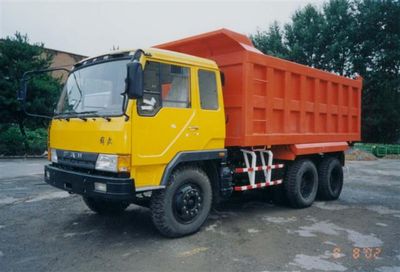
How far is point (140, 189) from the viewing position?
443 cm

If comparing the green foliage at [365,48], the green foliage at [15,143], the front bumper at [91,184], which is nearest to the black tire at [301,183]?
the front bumper at [91,184]

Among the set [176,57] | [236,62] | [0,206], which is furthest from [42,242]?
[236,62]

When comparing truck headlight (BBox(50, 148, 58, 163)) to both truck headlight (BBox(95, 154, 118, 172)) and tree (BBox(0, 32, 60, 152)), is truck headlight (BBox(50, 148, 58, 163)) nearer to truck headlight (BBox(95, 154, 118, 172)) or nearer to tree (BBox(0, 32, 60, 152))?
truck headlight (BBox(95, 154, 118, 172))

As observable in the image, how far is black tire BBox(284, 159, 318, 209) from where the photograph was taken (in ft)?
22.4

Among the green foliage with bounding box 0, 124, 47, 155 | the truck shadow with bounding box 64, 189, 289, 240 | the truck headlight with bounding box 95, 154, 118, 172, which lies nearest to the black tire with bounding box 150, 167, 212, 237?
the truck shadow with bounding box 64, 189, 289, 240

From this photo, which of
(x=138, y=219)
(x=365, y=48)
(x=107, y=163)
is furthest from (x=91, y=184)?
(x=365, y=48)

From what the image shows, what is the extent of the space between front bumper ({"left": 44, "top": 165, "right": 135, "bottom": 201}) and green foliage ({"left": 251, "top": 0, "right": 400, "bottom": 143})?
24.4 meters

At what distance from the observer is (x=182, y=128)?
4926 mm

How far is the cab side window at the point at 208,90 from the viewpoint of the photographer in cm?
529

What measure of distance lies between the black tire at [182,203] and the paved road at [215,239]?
0.67 feet

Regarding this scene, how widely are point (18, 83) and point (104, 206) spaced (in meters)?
14.8

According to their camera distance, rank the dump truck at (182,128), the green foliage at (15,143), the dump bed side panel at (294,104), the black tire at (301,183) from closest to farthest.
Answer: the dump truck at (182,128), the dump bed side panel at (294,104), the black tire at (301,183), the green foliage at (15,143)

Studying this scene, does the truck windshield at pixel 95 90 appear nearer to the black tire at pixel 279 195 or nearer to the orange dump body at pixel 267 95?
the orange dump body at pixel 267 95

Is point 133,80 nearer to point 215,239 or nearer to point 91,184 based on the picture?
point 91,184
